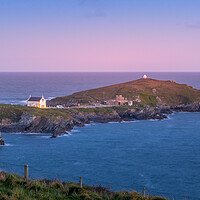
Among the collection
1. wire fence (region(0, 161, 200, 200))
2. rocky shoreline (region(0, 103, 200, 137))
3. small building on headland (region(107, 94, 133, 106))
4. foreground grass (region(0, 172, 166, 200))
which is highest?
foreground grass (region(0, 172, 166, 200))

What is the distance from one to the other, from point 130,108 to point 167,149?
5106 cm

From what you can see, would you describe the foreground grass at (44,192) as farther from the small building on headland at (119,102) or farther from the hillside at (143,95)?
the small building on headland at (119,102)

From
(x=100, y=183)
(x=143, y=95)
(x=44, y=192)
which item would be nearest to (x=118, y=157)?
(x=100, y=183)

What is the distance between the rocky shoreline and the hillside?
31.0 ft

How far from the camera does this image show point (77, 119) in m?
98.8

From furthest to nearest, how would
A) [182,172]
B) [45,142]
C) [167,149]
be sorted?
[45,142] < [167,149] < [182,172]

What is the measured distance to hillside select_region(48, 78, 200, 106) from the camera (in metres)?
134

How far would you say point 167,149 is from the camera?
210 feet

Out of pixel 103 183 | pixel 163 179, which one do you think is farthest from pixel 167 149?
pixel 103 183

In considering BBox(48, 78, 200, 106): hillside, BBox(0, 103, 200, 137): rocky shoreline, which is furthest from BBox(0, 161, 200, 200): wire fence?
BBox(48, 78, 200, 106): hillside

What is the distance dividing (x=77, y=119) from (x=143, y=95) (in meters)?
54.1

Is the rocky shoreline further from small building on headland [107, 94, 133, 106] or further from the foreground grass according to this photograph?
the foreground grass

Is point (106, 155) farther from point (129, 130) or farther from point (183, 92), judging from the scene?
point (183, 92)

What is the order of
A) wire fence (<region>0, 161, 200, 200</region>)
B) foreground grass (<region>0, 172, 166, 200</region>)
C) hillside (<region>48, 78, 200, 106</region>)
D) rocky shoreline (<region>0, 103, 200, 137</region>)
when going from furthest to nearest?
hillside (<region>48, 78, 200, 106</region>)
rocky shoreline (<region>0, 103, 200, 137</region>)
wire fence (<region>0, 161, 200, 200</region>)
foreground grass (<region>0, 172, 166, 200</region>)
